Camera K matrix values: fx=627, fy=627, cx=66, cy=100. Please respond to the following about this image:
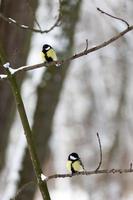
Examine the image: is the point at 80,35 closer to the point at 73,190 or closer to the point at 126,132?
the point at 126,132

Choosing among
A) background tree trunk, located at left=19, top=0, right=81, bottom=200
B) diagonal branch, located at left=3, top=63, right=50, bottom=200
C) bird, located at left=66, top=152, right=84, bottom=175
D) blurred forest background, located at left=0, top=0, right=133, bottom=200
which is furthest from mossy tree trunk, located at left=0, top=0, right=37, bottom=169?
diagonal branch, located at left=3, top=63, right=50, bottom=200

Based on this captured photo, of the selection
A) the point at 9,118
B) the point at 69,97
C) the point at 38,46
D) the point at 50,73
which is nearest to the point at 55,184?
the point at 69,97

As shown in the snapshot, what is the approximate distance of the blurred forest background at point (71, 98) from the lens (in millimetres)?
5133

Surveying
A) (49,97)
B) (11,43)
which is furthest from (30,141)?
(49,97)

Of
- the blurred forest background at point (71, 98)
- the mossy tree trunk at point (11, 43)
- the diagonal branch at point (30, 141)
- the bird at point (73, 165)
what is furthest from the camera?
the blurred forest background at point (71, 98)

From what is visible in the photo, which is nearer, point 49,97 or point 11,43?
point 11,43

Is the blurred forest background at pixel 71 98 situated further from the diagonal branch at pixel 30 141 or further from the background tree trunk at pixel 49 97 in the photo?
the diagonal branch at pixel 30 141

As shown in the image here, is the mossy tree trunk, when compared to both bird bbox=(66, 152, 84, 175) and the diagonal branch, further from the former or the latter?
the diagonal branch

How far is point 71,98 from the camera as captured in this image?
14.5m

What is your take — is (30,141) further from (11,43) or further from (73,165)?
(11,43)

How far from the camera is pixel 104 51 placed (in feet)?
31.8

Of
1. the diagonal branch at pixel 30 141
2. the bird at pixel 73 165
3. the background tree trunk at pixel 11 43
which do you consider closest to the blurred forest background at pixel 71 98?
the background tree trunk at pixel 11 43

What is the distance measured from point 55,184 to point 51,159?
0.61m

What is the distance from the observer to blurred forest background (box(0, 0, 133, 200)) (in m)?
5.13
